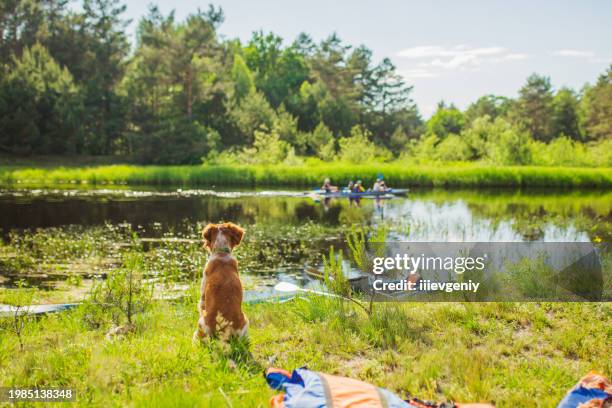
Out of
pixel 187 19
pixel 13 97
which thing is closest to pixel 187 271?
pixel 13 97

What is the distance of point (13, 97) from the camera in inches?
1676

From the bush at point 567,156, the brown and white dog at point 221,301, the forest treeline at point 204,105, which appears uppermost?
the forest treeline at point 204,105

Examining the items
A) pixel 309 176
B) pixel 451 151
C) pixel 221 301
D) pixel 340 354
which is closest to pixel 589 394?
pixel 340 354

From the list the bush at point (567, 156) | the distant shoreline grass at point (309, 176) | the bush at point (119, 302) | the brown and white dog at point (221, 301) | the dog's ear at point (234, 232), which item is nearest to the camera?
the brown and white dog at point (221, 301)

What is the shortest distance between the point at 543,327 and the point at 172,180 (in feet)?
104

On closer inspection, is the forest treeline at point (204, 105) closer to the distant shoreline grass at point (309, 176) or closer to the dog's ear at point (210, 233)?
the distant shoreline grass at point (309, 176)

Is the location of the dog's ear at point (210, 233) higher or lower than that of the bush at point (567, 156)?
lower

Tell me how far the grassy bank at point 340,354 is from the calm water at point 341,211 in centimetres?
835

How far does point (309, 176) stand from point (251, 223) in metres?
16.6

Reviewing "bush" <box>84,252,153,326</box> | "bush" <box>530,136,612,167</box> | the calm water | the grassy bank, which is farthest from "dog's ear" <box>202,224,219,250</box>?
"bush" <box>530,136,612,167</box>

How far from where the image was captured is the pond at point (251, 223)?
11.9 m

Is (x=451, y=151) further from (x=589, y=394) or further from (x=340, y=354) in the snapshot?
(x=589, y=394)

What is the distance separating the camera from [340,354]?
4.91m

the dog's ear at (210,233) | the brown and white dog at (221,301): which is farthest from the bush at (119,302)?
the brown and white dog at (221,301)
